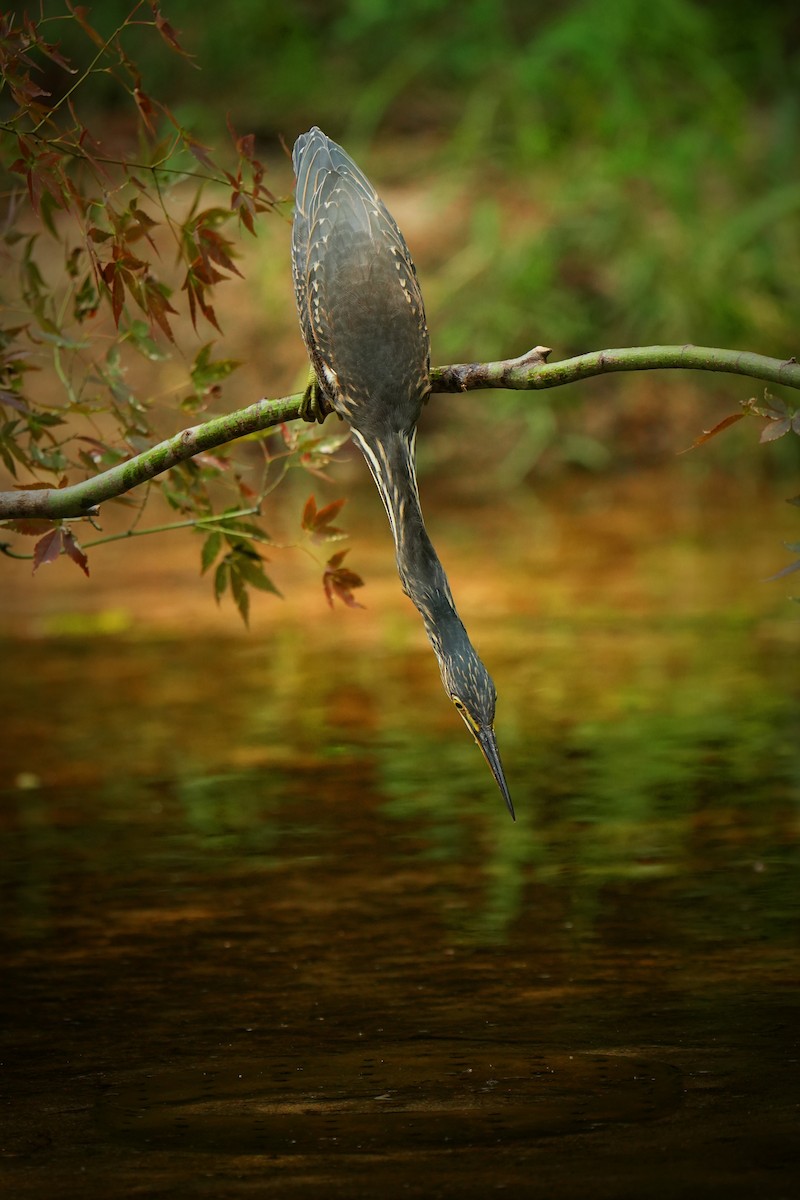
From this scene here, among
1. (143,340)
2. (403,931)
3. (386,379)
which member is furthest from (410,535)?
(403,931)

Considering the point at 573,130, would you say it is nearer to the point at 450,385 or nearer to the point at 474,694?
the point at 450,385

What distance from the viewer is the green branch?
2.44m

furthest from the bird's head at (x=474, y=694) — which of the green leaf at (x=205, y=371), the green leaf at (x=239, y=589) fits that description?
the green leaf at (x=205, y=371)

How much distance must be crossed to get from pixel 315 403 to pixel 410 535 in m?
0.31

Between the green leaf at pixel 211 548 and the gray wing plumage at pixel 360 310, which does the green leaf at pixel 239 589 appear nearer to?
the green leaf at pixel 211 548

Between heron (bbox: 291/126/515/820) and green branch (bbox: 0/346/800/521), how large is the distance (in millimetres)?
92

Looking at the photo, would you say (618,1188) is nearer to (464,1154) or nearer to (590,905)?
(464,1154)

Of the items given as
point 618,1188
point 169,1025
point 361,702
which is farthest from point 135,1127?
point 361,702

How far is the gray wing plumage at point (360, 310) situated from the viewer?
2.97 meters

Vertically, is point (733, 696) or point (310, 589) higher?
point (310, 589)

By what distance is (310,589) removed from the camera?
7109 mm

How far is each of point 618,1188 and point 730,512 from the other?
6423 mm

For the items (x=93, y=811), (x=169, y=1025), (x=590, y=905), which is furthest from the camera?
(x=93, y=811)

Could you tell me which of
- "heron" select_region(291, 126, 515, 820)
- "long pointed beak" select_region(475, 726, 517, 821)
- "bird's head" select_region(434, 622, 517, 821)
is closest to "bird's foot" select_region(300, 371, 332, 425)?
"heron" select_region(291, 126, 515, 820)
